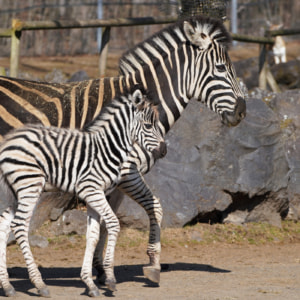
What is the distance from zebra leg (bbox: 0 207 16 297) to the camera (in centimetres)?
630

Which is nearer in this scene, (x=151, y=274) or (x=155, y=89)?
(x=151, y=274)

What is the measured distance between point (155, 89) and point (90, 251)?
2302 millimetres

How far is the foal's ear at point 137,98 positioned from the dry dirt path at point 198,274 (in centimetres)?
202

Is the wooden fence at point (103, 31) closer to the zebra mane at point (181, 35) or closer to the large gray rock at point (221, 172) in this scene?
the large gray rock at point (221, 172)

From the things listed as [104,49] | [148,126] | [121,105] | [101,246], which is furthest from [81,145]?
[104,49]

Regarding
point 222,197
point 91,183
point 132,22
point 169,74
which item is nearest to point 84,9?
point 132,22

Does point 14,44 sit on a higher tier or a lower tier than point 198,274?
higher

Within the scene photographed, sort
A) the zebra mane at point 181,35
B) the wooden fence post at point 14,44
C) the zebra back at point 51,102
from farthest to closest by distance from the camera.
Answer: the wooden fence post at point 14,44, the zebra mane at point 181,35, the zebra back at point 51,102

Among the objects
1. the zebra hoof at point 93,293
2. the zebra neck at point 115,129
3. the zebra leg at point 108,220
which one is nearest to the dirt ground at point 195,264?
the zebra hoof at point 93,293

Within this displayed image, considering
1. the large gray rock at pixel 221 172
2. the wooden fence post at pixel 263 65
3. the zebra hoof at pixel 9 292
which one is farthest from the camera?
the wooden fence post at pixel 263 65

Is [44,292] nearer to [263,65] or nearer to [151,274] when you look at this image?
[151,274]

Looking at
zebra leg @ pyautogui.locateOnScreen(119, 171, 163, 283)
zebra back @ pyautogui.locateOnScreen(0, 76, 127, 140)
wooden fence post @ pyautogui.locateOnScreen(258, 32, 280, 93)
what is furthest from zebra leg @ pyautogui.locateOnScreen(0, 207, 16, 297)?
wooden fence post @ pyautogui.locateOnScreen(258, 32, 280, 93)

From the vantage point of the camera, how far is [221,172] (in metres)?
10.5

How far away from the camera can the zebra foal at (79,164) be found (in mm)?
6160
